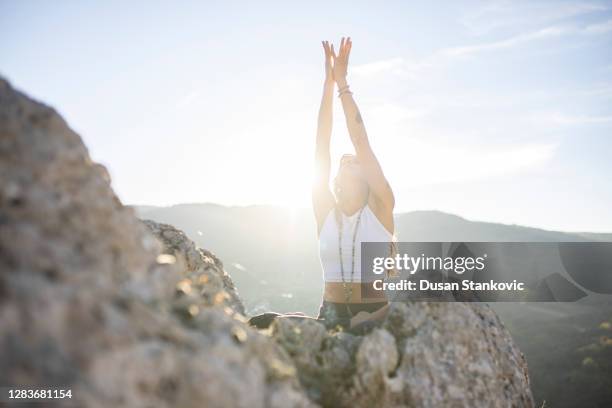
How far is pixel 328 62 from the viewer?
20.5 feet

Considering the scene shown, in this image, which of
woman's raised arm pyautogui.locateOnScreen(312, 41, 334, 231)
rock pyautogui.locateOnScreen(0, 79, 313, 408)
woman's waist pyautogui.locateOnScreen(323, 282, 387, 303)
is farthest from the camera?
woman's raised arm pyautogui.locateOnScreen(312, 41, 334, 231)

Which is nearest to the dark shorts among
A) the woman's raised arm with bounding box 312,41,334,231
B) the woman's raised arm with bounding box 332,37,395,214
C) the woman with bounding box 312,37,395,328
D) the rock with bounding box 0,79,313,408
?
the woman with bounding box 312,37,395,328

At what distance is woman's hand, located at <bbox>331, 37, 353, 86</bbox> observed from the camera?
19.7 feet

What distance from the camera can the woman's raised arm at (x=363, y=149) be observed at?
557 centimetres

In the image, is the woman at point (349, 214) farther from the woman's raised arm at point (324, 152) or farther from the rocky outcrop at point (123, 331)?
the rocky outcrop at point (123, 331)

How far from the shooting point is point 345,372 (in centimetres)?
366

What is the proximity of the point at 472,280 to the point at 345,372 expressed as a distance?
2.20 metres

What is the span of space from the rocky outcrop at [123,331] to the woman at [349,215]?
1.44m

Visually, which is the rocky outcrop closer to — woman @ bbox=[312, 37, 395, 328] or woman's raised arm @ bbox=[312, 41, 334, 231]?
woman @ bbox=[312, 37, 395, 328]

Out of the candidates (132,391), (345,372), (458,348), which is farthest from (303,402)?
(458,348)

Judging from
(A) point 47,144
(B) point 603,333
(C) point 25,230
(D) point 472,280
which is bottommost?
(B) point 603,333

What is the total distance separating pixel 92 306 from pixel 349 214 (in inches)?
156

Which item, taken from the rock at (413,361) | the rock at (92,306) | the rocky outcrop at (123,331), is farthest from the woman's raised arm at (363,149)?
the rock at (92,306)

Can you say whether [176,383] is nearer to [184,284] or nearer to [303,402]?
[184,284]
